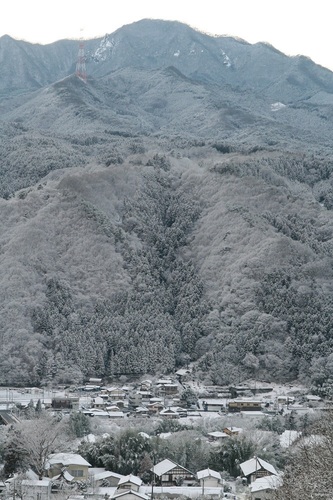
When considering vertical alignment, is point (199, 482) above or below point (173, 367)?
above

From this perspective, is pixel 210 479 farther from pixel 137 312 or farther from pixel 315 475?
pixel 137 312

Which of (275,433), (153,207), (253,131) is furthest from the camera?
(253,131)

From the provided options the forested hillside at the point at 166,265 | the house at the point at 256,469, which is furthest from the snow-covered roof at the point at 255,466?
the forested hillside at the point at 166,265

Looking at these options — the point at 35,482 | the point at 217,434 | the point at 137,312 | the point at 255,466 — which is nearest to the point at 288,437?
the point at 217,434

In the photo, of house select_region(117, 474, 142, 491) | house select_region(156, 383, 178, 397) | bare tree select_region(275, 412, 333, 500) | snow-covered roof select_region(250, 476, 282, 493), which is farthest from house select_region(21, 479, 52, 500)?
house select_region(156, 383, 178, 397)

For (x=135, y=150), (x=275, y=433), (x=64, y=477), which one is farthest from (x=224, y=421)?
(x=135, y=150)

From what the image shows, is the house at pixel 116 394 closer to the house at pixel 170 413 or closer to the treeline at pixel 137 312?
the treeline at pixel 137 312

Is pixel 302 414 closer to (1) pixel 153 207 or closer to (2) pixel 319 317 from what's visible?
(2) pixel 319 317
